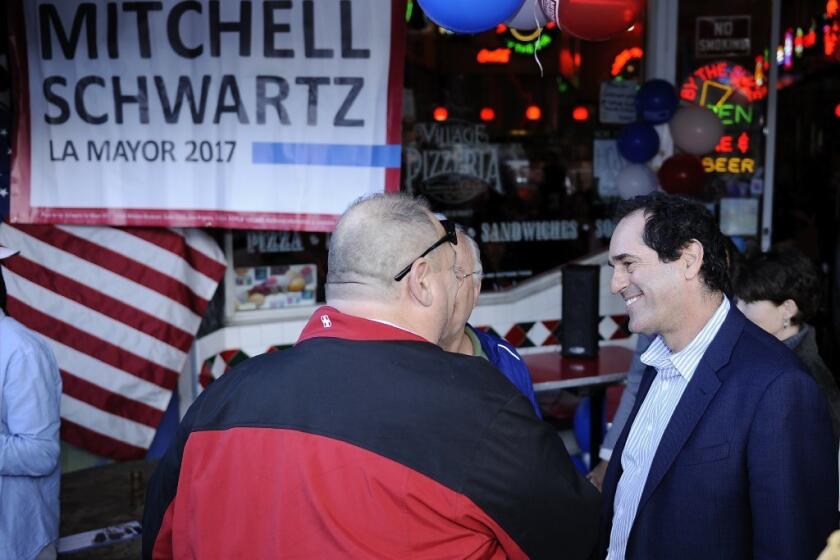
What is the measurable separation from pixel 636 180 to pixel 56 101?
12.5ft

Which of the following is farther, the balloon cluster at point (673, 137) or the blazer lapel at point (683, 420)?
the balloon cluster at point (673, 137)

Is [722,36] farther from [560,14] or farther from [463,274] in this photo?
[463,274]

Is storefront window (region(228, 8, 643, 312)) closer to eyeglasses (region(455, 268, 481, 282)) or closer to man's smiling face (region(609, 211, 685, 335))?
eyeglasses (region(455, 268, 481, 282))

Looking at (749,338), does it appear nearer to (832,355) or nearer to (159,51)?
(159,51)

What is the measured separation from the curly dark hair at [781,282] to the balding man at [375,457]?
5.62ft

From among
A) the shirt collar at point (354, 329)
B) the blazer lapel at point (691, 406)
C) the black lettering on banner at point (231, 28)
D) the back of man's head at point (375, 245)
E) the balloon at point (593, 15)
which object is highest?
the black lettering on banner at point (231, 28)

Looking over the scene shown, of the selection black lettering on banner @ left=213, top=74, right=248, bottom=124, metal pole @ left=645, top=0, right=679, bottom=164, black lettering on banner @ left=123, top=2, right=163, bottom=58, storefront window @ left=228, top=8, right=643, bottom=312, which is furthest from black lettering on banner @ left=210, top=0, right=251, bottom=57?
metal pole @ left=645, top=0, right=679, bottom=164

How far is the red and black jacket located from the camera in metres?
1.51

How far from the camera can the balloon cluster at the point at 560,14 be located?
10.7 ft

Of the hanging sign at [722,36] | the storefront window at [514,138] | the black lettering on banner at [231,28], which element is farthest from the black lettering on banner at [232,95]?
the hanging sign at [722,36]

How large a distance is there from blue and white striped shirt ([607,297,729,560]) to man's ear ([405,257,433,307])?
31.9 inches

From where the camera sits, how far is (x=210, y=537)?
164cm

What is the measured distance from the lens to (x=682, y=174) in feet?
20.1

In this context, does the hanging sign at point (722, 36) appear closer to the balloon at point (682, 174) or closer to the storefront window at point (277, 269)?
the balloon at point (682, 174)
